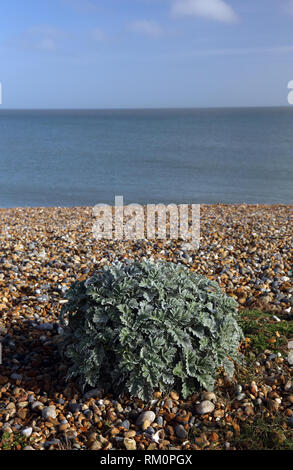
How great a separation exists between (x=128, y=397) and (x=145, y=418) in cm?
34

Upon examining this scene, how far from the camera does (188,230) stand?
10.3 metres

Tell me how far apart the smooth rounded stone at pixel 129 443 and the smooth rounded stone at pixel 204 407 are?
0.65 metres

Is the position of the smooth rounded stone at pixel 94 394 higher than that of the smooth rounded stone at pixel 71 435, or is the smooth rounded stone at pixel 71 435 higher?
the smooth rounded stone at pixel 94 394

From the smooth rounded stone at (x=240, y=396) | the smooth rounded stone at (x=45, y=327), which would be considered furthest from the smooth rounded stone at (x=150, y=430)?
the smooth rounded stone at (x=45, y=327)

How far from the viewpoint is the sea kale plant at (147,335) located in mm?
3791

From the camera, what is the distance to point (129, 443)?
3.45m

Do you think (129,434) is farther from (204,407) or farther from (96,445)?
(204,407)

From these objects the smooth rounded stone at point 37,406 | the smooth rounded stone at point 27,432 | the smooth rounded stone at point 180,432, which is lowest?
the smooth rounded stone at point 180,432

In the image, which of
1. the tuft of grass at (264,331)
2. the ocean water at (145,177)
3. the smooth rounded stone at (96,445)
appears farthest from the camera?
the ocean water at (145,177)

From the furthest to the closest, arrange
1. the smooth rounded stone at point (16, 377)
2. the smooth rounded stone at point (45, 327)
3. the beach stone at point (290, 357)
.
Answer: the smooth rounded stone at point (45, 327) < the beach stone at point (290, 357) < the smooth rounded stone at point (16, 377)

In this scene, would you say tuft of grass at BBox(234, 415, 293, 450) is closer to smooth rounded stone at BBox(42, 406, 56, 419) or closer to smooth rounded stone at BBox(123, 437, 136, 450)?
smooth rounded stone at BBox(123, 437, 136, 450)

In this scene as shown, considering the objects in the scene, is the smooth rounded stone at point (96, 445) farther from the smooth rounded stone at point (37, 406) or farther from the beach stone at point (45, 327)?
the beach stone at point (45, 327)

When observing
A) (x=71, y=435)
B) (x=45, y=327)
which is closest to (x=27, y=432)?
(x=71, y=435)

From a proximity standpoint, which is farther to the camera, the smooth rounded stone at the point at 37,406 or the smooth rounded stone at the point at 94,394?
the smooth rounded stone at the point at 94,394
